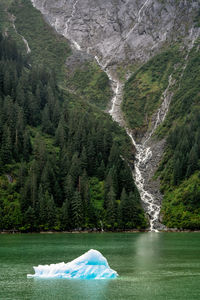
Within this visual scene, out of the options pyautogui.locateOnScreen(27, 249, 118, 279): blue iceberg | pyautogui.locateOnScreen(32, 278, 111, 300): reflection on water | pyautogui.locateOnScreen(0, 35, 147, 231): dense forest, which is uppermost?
pyautogui.locateOnScreen(0, 35, 147, 231): dense forest

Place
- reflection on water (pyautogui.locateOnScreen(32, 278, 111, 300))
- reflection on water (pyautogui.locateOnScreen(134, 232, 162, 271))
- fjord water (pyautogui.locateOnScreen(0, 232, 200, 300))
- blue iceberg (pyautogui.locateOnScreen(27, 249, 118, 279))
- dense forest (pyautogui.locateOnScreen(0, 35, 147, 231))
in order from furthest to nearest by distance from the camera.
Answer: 1. dense forest (pyautogui.locateOnScreen(0, 35, 147, 231))
2. reflection on water (pyautogui.locateOnScreen(134, 232, 162, 271))
3. blue iceberg (pyautogui.locateOnScreen(27, 249, 118, 279))
4. fjord water (pyautogui.locateOnScreen(0, 232, 200, 300))
5. reflection on water (pyautogui.locateOnScreen(32, 278, 111, 300))

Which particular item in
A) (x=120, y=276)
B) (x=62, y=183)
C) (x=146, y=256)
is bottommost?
(x=120, y=276)

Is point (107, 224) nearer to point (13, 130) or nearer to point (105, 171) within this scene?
point (105, 171)

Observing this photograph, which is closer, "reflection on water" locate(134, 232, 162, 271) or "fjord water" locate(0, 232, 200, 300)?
"fjord water" locate(0, 232, 200, 300)

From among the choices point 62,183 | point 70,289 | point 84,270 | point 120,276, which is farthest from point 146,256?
point 62,183

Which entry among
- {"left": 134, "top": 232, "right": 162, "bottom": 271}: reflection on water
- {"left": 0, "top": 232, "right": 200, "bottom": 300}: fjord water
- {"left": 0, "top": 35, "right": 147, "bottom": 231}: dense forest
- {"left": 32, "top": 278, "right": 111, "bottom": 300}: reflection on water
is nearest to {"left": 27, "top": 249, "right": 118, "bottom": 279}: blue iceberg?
{"left": 32, "top": 278, "right": 111, "bottom": 300}: reflection on water

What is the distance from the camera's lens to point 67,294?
50.8 meters

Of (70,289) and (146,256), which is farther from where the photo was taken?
(146,256)

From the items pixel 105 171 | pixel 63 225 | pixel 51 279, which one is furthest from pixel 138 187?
pixel 51 279

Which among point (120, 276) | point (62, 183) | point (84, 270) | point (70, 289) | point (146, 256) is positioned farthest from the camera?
point (62, 183)

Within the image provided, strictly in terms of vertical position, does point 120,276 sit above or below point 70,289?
above

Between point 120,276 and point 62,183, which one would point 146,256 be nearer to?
point 120,276

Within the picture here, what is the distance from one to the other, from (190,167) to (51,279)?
135m

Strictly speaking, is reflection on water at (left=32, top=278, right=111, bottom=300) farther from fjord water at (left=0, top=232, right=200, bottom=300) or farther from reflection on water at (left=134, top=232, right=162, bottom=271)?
reflection on water at (left=134, top=232, right=162, bottom=271)
